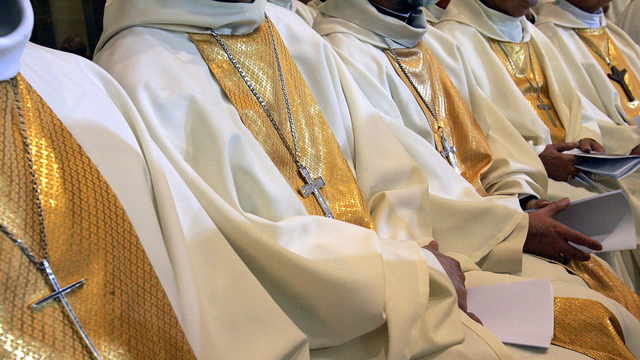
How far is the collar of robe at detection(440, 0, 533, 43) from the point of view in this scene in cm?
392

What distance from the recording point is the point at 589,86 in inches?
172

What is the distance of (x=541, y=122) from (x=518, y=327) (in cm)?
209

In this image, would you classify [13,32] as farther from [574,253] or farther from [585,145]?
[585,145]

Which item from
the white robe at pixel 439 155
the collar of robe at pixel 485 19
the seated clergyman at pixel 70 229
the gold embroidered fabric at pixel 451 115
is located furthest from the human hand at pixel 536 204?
the seated clergyman at pixel 70 229

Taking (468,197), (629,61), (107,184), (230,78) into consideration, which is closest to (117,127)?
(107,184)

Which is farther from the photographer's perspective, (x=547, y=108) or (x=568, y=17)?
(x=568, y=17)

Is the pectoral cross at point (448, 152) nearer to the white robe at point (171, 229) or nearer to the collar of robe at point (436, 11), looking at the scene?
the white robe at point (171, 229)

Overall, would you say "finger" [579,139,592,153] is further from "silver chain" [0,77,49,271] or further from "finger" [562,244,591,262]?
"silver chain" [0,77,49,271]

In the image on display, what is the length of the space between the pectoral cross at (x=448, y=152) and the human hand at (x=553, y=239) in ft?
1.55

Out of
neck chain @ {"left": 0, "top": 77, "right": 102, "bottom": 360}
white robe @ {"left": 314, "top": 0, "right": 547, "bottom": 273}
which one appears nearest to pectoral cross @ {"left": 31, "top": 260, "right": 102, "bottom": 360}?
neck chain @ {"left": 0, "top": 77, "right": 102, "bottom": 360}

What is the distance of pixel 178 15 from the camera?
6.66 ft

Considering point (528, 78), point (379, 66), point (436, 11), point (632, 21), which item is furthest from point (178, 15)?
point (632, 21)

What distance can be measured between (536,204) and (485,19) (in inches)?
61.8

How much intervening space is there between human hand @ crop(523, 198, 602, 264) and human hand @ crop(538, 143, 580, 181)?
31.2 inches
